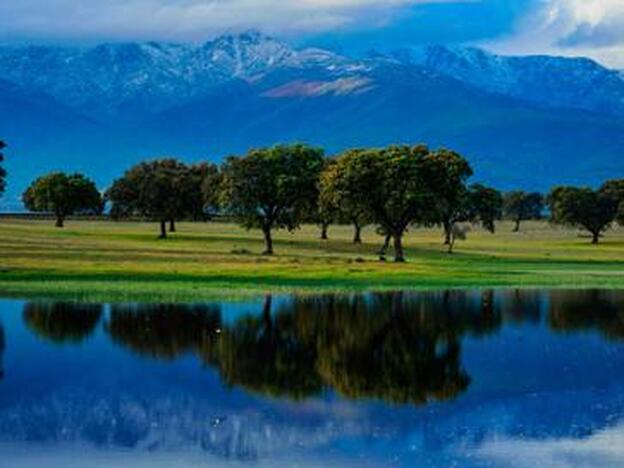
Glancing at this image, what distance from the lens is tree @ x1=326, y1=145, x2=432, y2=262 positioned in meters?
109

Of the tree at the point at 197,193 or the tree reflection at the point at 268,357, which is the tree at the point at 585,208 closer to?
the tree at the point at 197,193

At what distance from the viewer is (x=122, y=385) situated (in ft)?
132

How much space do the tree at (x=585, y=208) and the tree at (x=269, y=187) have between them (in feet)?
183

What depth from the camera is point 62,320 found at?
58.0 meters

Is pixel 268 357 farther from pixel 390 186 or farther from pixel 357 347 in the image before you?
pixel 390 186

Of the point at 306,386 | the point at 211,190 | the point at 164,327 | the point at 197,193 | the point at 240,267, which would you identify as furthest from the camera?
the point at 197,193

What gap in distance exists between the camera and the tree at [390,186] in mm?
108875

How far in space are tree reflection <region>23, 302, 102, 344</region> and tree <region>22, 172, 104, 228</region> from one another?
9776 centimetres

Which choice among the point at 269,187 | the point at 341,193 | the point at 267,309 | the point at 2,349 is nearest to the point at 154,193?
the point at 269,187

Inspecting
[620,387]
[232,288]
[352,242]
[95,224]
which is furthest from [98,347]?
[95,224]

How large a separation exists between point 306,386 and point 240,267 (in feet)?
175

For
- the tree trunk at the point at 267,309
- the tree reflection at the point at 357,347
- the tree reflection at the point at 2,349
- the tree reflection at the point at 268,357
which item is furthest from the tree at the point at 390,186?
the tree reflection at the point at 2,349

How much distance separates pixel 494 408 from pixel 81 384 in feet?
43.6

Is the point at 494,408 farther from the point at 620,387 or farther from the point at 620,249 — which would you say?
the point at 620,249
